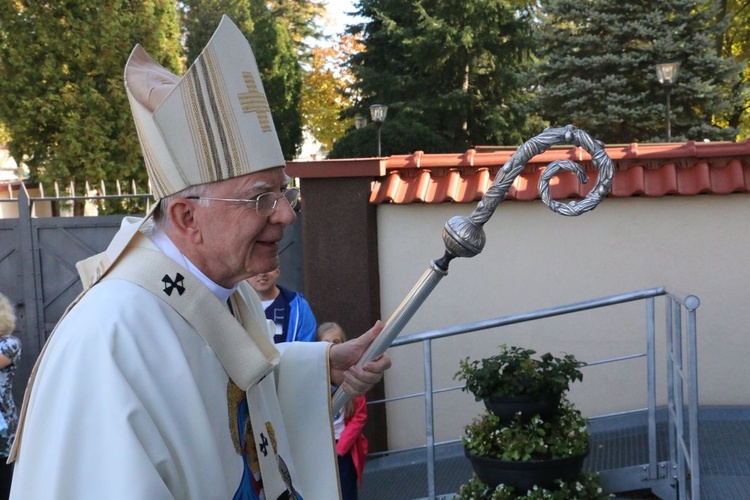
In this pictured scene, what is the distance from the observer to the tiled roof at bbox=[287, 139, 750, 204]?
20.4 ft

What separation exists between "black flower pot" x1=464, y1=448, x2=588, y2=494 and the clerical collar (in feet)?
8.49

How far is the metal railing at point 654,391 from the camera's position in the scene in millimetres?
3992

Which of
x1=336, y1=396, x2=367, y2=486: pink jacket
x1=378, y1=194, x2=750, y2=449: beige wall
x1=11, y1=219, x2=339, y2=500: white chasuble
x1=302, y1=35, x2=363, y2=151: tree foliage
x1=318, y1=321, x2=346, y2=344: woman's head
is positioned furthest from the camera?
x1=302, y1=35, x2=363, y2=151: tree foliage

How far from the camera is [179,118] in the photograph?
2.15 metres

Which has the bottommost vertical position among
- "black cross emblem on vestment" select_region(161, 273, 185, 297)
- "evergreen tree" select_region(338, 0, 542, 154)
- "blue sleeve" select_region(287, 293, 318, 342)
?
"blue sleeve" select_region(287, 293, 318, 342)

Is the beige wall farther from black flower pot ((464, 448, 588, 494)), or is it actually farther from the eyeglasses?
the eyeglasses

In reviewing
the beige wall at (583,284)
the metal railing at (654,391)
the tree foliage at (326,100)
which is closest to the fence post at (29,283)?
the beige wall at (583,284)

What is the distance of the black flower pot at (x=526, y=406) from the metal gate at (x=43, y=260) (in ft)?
16.0

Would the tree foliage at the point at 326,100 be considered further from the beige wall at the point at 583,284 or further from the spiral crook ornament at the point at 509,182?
the spiral crook ornament at the point at 509,182

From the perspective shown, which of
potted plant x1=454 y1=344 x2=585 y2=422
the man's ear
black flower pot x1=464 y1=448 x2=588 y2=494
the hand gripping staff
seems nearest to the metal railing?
potted plant x1=454 y1=344 x2=585 y2=422

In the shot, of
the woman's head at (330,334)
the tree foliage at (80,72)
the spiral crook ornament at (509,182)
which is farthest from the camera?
the tree foliage at (80,72)

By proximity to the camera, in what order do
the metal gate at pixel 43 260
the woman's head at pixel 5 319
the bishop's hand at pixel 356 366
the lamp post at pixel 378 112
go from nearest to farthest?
the bishop's hand at pixel 356 366 < the woman's head at pixel 5 319 < the metal gate at pixel 43 260 < the lamp post at pixel 378 112

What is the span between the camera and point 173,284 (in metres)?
2.09

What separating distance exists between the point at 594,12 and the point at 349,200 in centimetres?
1218
